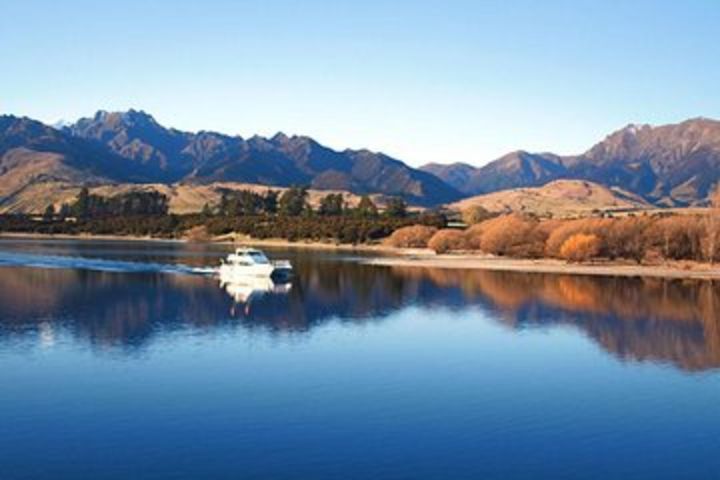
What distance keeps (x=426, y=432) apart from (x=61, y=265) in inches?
3758

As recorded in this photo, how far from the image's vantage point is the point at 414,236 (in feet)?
633

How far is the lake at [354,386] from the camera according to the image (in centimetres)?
3045

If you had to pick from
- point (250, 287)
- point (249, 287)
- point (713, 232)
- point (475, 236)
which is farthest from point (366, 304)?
point (475, 236)

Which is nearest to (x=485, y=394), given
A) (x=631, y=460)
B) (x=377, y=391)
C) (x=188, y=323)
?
(x=377, y=391)

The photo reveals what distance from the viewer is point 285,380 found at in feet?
143

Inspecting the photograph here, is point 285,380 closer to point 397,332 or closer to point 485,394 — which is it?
point 485,394

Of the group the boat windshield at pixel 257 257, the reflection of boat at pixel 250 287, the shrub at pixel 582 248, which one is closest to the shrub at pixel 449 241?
the shrub at pixel 582 248

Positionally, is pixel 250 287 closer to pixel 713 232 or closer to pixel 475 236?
pixel 713 232

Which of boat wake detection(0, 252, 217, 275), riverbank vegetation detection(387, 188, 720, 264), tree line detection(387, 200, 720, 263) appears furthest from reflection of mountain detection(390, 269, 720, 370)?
boat wake detection(0, 252, 217, 275)

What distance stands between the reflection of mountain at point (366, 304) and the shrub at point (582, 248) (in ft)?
79.7

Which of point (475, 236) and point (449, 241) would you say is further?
point (449, 241)

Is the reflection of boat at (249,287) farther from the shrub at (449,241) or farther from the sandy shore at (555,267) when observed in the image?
the shrub at (449,241)

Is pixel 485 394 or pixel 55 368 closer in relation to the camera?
pixel 485 394

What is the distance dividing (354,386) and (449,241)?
133167mm
